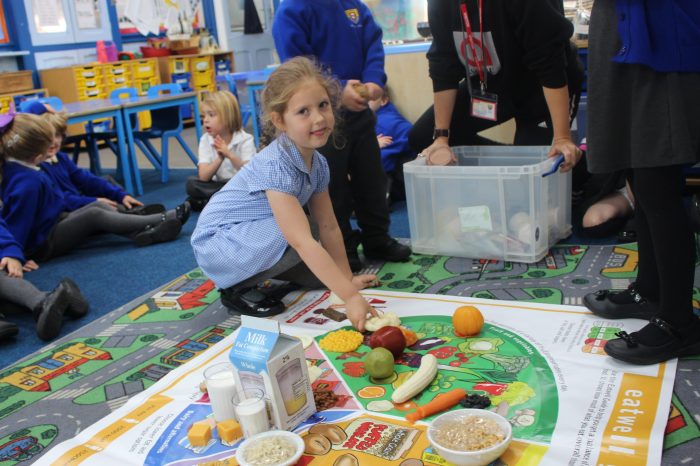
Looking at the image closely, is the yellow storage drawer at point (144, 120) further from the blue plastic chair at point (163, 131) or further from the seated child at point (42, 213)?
the seated child at point (42, 213)

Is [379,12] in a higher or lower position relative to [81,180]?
higher

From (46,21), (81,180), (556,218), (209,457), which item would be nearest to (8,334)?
(209,457)

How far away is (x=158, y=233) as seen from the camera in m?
2.50

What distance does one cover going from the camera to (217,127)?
2811 millimetres

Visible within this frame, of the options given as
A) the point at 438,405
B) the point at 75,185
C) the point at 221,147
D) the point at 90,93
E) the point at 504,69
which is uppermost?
the point at 504,69

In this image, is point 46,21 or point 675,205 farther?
point 46,21

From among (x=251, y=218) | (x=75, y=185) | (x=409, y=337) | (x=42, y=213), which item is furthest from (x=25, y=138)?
(x=409, y=337)

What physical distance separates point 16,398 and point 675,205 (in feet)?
4.33

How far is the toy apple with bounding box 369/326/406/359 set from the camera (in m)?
1.28

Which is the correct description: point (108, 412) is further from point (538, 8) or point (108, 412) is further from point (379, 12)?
point (379, 12)

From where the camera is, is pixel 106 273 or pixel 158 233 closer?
pixel 106 273

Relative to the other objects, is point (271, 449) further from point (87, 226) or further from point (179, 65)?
point (179, 65)

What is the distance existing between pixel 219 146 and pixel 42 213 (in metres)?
0.75

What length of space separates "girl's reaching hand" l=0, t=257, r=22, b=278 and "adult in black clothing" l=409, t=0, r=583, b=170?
1.25 m
